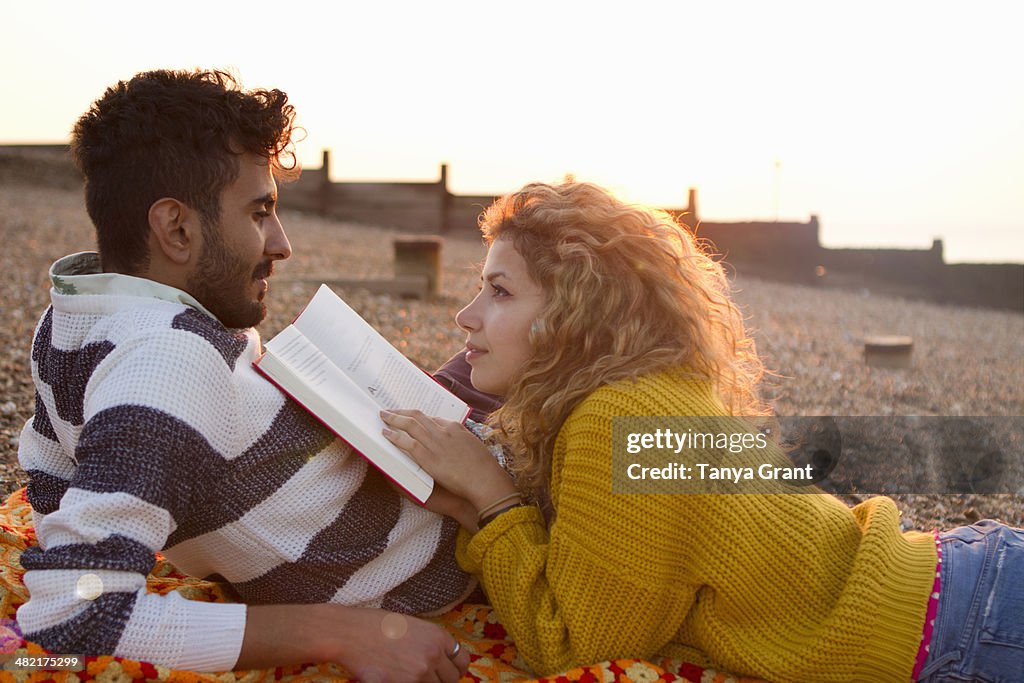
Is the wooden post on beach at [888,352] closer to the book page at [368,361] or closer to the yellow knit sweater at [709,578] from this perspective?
the yellow knit sweater at [709,578]

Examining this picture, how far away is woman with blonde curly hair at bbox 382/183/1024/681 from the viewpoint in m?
2.16

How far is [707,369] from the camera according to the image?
2.45 meters

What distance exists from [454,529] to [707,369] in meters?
0.84

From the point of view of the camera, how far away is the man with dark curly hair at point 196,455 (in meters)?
1.84

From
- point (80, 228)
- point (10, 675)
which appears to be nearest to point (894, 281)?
point (80, 228)

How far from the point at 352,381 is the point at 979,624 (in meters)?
1.68

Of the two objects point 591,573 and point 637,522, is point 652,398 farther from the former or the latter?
point 591,573

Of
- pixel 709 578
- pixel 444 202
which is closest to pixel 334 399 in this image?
pixel 709 578

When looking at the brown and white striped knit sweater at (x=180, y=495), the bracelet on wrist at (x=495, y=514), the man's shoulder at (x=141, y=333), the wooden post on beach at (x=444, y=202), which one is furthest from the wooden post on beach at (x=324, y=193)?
the bracelet on wrist at (x=495, y=514)

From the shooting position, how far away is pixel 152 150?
231 cm

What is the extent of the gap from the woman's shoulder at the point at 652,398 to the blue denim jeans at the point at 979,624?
2.31 ft

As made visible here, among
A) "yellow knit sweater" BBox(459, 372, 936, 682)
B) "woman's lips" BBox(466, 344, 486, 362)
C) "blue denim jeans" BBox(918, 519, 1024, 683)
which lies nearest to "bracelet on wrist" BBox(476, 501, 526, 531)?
"yellow knit sweater" BBox(459, 372, 936, 682)

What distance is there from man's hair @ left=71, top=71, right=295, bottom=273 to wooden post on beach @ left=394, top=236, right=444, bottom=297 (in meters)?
7.26

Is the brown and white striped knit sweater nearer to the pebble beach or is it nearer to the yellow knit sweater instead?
the yellow knit sweater
